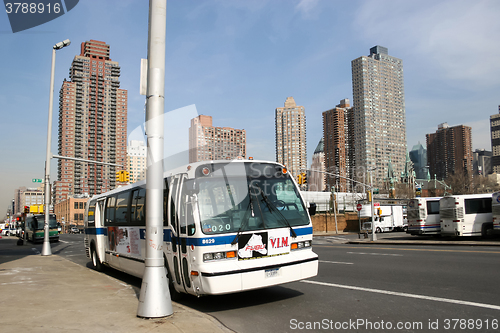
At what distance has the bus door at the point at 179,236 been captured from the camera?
6981mm

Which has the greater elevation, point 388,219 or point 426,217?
point 426,217

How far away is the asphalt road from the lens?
5676 millimetres

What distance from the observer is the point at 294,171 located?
167m

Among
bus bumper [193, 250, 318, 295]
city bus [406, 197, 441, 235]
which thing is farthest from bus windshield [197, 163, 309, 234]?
city bus [406, 197, 441, 235]

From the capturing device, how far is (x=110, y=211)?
1191 centimetres

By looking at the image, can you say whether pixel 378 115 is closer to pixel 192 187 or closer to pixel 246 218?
pixel 246 218

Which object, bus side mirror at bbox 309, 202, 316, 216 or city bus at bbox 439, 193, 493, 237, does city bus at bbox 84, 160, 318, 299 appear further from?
city bus at bbox 439, 193, 493, 237

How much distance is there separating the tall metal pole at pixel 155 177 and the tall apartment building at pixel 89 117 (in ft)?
435

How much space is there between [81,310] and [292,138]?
165m

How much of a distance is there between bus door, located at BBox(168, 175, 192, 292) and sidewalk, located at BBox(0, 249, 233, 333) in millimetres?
508

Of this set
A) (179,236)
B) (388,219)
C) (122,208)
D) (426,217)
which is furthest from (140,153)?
(388,219)

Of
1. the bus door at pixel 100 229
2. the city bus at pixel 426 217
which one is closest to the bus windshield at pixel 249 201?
the bus door at pixel 100 229

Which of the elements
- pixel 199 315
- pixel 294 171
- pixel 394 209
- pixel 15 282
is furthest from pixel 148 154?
pixel 294 171

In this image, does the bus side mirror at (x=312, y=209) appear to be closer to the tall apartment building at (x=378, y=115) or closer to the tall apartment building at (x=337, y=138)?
the tall apartment building at (x=378, y=115)
